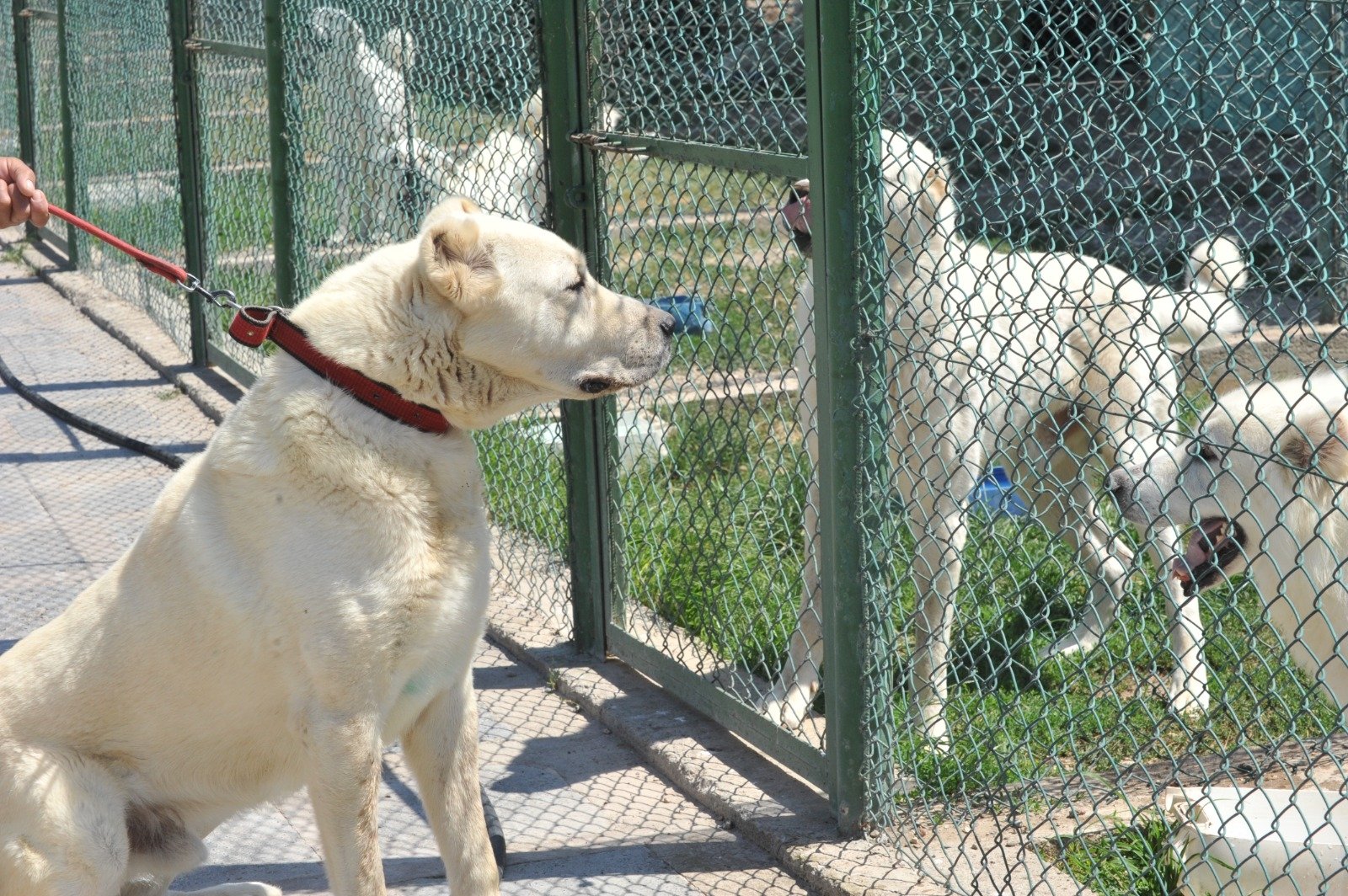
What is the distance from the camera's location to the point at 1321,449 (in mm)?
2695

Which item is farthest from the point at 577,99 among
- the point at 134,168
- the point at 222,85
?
the point at 134,168

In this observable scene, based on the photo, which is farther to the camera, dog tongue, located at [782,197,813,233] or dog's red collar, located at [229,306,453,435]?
dog tongue, located at [782,197,813,233]

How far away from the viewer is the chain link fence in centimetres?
273

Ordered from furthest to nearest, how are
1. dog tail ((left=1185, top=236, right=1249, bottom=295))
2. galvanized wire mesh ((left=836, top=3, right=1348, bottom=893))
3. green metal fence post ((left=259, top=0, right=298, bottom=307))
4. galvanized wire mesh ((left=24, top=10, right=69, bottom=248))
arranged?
galvanized wire mesh ((left=24, top=10, right=69, bottom=248)) < green metal fence post ((left=259, top=0, right=298, bottom=307)) < galvanized wire mesh ((left=836, top=3, right=1348, bottom=893)) < dog tail ((left=1185, top=236, right=1249, bottom=295))

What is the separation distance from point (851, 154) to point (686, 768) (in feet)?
5.59

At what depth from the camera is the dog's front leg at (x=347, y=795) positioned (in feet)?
8.46

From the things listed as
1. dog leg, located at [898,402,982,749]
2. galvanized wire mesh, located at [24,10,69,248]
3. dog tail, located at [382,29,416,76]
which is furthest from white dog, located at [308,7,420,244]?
galvanized wire mesh, located at [24,10,69,248]

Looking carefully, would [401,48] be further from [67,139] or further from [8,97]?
[8,97]

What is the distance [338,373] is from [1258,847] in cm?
209

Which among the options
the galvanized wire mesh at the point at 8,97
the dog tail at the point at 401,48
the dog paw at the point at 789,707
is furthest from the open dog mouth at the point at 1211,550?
the galvanized wire mesh at the point at 8,97

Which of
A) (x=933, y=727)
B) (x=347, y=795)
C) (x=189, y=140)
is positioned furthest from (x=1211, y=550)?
(x=189, y=140)

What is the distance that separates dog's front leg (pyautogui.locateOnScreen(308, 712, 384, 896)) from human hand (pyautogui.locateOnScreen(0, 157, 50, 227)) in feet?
4.92

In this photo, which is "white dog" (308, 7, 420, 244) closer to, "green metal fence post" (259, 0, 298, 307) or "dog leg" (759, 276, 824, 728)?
"green metal fence post" (259, 0, 298, 307)

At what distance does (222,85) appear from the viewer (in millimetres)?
7230
